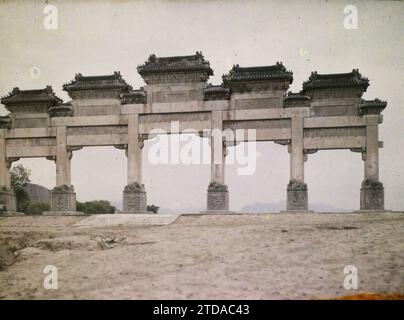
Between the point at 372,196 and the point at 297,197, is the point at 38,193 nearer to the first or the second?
the point at 297,197

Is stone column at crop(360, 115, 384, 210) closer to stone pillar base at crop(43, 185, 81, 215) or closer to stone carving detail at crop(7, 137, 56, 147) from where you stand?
stone pillar base at crop(43, 185, 81, 215)

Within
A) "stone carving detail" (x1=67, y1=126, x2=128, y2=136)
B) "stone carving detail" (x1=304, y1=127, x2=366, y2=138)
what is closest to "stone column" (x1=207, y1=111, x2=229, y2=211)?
"stone carving detail" (x1=304, y1=127, x2=366, y2=138)

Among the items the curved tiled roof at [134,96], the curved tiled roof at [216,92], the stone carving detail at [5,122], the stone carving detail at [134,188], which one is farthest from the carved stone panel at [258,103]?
the stone carving detail at [5,122]

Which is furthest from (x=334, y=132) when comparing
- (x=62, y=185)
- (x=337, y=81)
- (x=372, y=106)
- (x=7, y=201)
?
(x=7, y=201)
